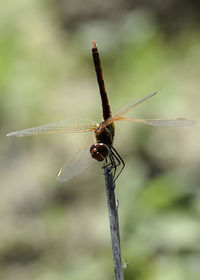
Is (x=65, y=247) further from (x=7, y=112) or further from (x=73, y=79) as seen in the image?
(x=73, y=79)

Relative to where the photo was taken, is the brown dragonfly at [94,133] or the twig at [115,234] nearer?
the twig at [115,234]

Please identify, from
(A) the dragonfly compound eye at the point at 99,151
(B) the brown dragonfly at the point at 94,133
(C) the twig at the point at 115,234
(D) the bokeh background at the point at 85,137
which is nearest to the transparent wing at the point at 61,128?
(B) the brown dragonfly at the point at 94,133

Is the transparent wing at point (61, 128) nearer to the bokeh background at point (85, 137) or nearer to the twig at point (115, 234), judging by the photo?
the twig at point (115, 234)

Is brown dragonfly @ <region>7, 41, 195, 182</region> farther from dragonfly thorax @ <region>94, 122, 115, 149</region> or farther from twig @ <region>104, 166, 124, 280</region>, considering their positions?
twig @ <region>104, 166, 124, 280</region>

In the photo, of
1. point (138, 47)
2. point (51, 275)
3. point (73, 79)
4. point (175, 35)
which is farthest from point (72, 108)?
point (51, 275)

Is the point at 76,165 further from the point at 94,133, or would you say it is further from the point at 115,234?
the point at 115,234

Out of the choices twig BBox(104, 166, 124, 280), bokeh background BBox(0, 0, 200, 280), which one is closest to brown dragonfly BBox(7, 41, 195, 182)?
twig BBox(104, 166, 124, 280)

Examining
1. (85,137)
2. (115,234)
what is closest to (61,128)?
(115,234)
